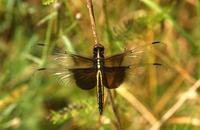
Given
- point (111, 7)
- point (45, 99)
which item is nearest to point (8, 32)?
point (45, 99)

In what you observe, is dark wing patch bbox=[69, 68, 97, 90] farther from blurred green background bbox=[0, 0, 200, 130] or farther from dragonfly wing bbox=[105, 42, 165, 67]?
blurred green background bbox=[0, 0, 200, 130]

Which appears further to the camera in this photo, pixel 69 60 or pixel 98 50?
pixel 69 60

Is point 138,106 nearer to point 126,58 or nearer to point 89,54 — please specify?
point 89,54

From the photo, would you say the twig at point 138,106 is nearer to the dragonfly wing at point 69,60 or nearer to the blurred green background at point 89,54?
the blurred green background at point 89,54

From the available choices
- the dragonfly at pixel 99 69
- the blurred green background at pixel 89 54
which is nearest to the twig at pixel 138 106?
the blurred green background at pixel 89 54

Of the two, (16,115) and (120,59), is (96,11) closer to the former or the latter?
(16,115)

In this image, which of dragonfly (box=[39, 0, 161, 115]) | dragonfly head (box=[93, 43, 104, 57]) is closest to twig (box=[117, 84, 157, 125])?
dragonfly (box=[39, 0, 161, 115])

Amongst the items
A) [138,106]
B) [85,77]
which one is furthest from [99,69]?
[138,106]
